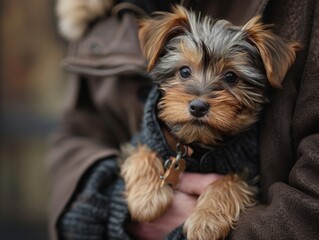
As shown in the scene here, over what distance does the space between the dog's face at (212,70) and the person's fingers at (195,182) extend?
0.81 ft

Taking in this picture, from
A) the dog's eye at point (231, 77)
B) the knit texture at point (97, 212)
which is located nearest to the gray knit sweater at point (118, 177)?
the knit texture at point (97, 212)

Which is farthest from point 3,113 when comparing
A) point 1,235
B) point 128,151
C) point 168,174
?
point 168,174

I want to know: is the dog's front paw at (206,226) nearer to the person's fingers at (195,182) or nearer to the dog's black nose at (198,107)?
the person's fingers at (195,182)

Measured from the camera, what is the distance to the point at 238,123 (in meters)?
2.54

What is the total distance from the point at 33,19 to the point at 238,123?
14.2ft

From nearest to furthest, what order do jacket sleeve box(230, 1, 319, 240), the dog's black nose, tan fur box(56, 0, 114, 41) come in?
jacket sleeve box(230, 1, 319, 240) → the dog's black nose → tan fur box(56, 0, 114, 41)

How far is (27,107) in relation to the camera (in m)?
6.58

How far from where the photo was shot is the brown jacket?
2285mm

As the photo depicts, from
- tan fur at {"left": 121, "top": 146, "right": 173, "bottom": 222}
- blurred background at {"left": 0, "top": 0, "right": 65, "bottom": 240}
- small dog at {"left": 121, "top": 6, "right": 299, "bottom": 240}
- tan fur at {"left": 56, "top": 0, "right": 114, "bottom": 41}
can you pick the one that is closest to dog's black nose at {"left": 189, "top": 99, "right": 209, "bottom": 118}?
small dog at {"left": 121, "top": 6, "right": 299, "bottom": 240}

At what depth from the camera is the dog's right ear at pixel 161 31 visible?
265 cm

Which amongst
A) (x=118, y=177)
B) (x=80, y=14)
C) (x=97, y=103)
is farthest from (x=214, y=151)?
(x=80, y=14)

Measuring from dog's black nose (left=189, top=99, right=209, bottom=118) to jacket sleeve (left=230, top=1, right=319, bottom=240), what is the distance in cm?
40

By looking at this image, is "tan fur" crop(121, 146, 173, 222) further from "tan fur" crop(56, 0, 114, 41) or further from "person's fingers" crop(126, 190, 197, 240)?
"tan fur" crop(56, 0, 114, 41)

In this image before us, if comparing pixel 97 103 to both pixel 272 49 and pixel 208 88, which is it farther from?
pixel 272 49
